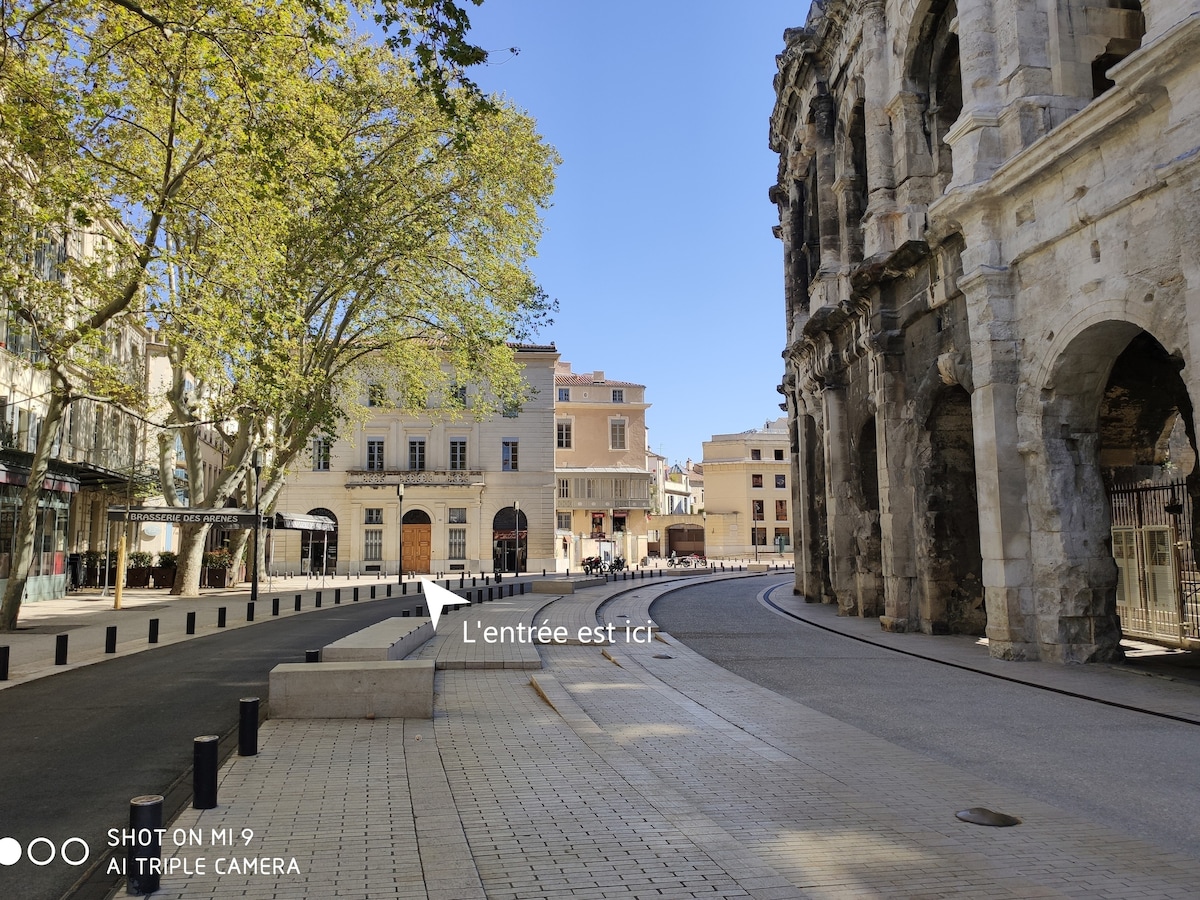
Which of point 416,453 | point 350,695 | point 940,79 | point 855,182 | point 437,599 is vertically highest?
point 940,79

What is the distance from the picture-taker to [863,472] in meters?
20.2

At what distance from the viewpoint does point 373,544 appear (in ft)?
161

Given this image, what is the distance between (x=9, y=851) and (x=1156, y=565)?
1458 centimetres

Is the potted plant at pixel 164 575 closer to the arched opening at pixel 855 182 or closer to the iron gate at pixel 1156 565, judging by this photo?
the arched opening at pixel 855 182

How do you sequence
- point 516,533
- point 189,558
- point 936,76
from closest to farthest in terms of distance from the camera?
point 936,76
point 189,558
point 516,533

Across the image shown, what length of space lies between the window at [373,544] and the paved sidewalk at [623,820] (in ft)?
136

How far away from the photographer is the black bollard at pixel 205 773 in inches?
222

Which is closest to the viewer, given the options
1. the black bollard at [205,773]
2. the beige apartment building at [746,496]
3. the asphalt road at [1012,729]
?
→ the black bollard at [205,773]

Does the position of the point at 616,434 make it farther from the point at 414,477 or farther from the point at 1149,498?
the point at 1149,498

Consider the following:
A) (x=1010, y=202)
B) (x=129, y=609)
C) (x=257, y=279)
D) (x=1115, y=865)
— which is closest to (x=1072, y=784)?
(x=1115, y=865)

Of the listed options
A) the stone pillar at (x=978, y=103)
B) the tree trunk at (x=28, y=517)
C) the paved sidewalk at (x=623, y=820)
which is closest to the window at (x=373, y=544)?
the tree trunk at (x=28, y=517)

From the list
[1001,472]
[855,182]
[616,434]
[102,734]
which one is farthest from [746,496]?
[102,734]

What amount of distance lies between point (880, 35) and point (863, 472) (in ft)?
30.9

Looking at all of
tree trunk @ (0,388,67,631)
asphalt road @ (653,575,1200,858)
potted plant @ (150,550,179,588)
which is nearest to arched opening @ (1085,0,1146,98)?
asphalt road @ (653,575,1200,858)
